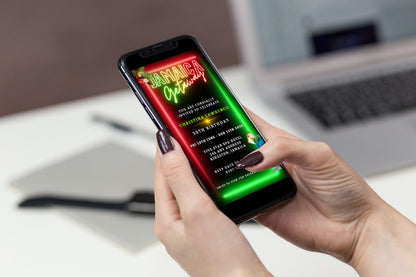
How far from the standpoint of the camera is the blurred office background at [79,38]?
1.48m

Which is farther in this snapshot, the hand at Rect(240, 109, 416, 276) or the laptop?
the laptop

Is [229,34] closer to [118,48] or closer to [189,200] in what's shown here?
[118,48]

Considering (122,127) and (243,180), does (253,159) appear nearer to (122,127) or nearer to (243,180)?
(243,180)

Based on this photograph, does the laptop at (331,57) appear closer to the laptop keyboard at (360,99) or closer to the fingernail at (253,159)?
the laptop keyboard at (360,99)

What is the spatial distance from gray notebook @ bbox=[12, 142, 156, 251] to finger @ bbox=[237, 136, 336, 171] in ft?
0.69

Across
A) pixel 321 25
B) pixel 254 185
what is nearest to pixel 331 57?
pixel 321 25

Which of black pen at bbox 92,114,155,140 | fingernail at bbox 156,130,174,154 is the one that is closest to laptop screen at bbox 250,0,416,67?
black pen at bbox 92,114,155,140

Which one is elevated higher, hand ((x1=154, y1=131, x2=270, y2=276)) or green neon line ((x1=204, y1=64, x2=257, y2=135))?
green neon line ((x1=204, y1=64, x2=257, y2=135))

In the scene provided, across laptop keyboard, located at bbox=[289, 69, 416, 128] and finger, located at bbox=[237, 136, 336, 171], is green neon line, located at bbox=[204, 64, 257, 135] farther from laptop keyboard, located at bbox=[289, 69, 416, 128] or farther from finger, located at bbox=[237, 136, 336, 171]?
laptop keyboard, located at bbox=[289, 69, 416, 128]

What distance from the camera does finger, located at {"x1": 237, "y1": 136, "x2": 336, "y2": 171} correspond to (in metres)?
0.46

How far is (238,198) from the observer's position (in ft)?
1.63

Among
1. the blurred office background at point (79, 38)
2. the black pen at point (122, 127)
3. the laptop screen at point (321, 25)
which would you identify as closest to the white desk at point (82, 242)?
the black pen at point (122, 127)

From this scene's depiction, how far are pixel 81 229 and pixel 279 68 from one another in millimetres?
463

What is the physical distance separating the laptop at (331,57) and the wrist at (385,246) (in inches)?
11.0
